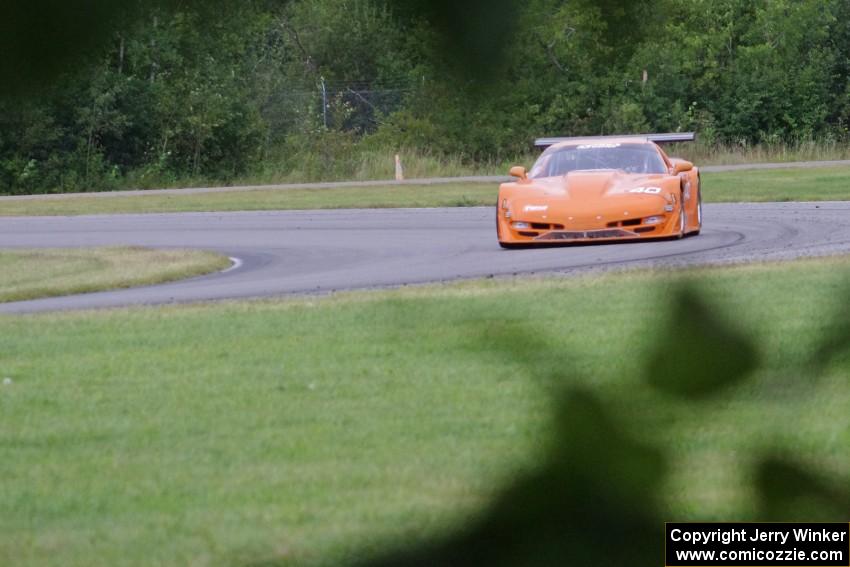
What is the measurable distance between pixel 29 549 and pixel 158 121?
157cm

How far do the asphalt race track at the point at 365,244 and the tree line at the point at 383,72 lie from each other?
17.8ft

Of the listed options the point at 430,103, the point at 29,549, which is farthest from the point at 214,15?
the point at 29,549

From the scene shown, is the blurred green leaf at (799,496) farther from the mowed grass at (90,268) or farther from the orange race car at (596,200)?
the orange race car at (596,200)

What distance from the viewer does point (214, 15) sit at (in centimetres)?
127

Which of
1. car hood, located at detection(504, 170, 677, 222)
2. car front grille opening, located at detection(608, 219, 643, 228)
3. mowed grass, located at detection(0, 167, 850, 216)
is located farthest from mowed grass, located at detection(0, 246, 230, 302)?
mowed grass, located at detection(0, 167, 850, 216)

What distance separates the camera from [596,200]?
12.2 metres

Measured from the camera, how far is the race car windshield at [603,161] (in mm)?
12664

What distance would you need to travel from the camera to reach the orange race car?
1219 cm

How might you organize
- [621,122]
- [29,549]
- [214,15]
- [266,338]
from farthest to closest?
1. [266,338]
2. [29,549]
3. [621,122]
4. [214,15]

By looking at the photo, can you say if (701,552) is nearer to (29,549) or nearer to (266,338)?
(29,549)

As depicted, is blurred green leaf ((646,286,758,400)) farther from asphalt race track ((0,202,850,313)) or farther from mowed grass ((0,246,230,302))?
mowed grass ((0,246,230,302))

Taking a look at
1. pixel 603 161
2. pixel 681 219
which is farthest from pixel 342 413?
pixel 603 161

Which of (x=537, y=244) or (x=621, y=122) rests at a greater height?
(x=621, y=122)

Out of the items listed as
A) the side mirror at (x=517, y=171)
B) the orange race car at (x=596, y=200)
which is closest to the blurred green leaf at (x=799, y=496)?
the side mirror at (x=517, y=171)
